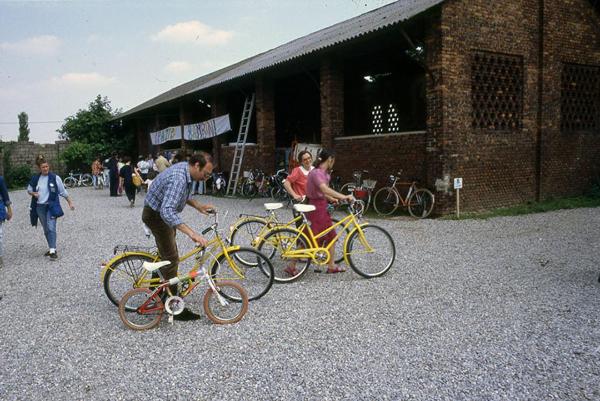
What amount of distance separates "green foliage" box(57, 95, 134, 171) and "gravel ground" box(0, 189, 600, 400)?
973 inches

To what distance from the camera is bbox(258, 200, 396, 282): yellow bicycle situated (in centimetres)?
593

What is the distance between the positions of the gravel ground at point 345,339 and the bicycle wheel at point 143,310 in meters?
0.10

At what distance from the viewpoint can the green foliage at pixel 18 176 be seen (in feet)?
91.9

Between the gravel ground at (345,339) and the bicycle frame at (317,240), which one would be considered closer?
the gravel ground at (345,339)

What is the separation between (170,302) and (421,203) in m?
7.68

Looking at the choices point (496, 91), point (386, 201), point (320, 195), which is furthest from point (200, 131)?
point (320, 195)

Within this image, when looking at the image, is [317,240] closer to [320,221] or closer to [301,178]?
[320,221]

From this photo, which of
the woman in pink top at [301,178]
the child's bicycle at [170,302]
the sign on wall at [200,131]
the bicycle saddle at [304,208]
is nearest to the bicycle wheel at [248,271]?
the child's bicycle at [170,302]

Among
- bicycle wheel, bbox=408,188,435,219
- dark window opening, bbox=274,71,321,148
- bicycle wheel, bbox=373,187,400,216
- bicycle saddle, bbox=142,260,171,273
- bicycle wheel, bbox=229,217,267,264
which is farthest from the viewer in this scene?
dark window opening, bbox=274,71,321,148

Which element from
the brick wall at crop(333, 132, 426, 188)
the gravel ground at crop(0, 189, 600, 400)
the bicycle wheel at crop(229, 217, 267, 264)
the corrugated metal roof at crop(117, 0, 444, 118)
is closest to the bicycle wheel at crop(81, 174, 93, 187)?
the corrugated metal roof at crop(117, 0, 444, 118)

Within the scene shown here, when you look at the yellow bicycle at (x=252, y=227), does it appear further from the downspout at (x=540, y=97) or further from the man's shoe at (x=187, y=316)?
the downspout at (x=540, y=97)

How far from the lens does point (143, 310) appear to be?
4500mm

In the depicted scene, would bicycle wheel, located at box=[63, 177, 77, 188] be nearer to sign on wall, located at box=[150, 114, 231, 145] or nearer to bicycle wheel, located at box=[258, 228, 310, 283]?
sign on wall, located at box=[150, 114, 231, 145]

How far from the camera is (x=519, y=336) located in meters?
4.08
